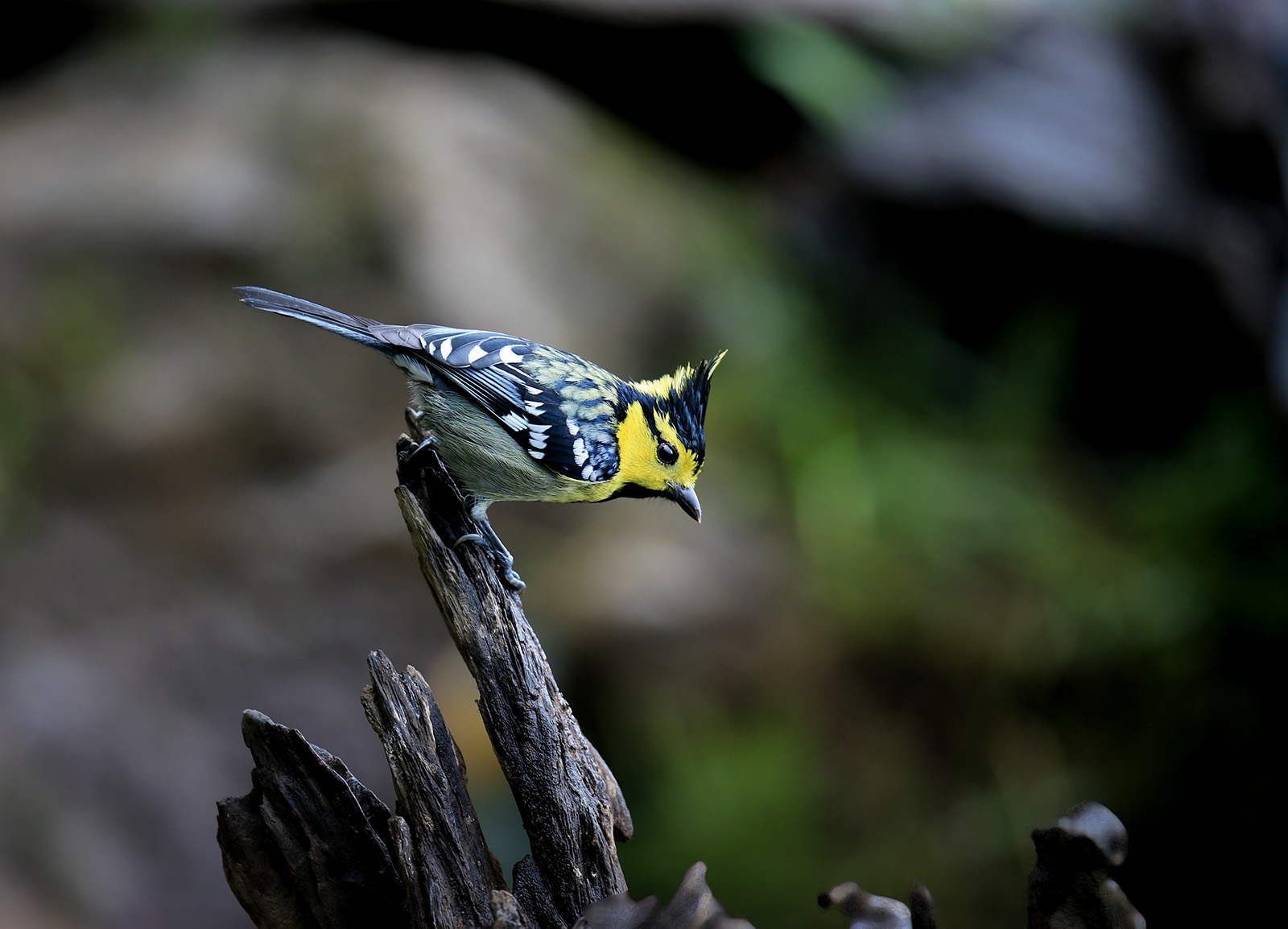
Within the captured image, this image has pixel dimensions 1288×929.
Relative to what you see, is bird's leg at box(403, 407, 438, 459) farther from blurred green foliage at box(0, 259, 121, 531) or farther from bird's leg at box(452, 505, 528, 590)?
blurred green foliage at box(0, 259, 121, 531)

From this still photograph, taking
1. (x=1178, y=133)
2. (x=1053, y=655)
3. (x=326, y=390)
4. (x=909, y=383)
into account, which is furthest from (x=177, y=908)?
(x=1178, y=133)

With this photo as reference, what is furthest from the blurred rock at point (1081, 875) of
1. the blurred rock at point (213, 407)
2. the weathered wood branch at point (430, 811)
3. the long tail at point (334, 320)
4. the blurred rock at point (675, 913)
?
the blurred rock at point (213, 407)

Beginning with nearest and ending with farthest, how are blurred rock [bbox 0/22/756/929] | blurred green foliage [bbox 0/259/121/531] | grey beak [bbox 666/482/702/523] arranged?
1. grey beak [bbox 666/482/702/523]
2. blurred rock [bbox 0/22/756/929]
3. blurred green foliage [bbox 0/259/121/531]

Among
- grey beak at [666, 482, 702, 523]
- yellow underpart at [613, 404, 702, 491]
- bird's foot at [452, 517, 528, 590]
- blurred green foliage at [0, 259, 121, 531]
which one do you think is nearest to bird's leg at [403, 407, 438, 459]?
bird's foot at [452, 517, 528, 590]

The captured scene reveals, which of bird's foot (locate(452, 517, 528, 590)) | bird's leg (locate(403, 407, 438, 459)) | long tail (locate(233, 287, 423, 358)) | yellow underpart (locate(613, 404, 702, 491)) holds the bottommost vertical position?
bird's foot (locate(452, 517, 528, 590))

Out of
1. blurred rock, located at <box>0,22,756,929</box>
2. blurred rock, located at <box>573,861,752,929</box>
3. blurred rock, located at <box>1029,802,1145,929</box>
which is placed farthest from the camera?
blurred rock, located at <box>0,22,756,929</box>

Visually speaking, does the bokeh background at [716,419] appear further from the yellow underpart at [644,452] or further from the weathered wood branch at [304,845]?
the weathered wood branch at [304,845]

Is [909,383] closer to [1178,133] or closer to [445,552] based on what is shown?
[1178,133]

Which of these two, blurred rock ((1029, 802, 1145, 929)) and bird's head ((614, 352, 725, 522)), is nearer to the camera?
blurred rock ((1029, 802, 1145, 929))

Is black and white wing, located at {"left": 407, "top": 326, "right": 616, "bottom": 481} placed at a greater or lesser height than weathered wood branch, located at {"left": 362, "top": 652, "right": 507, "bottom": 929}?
greater
